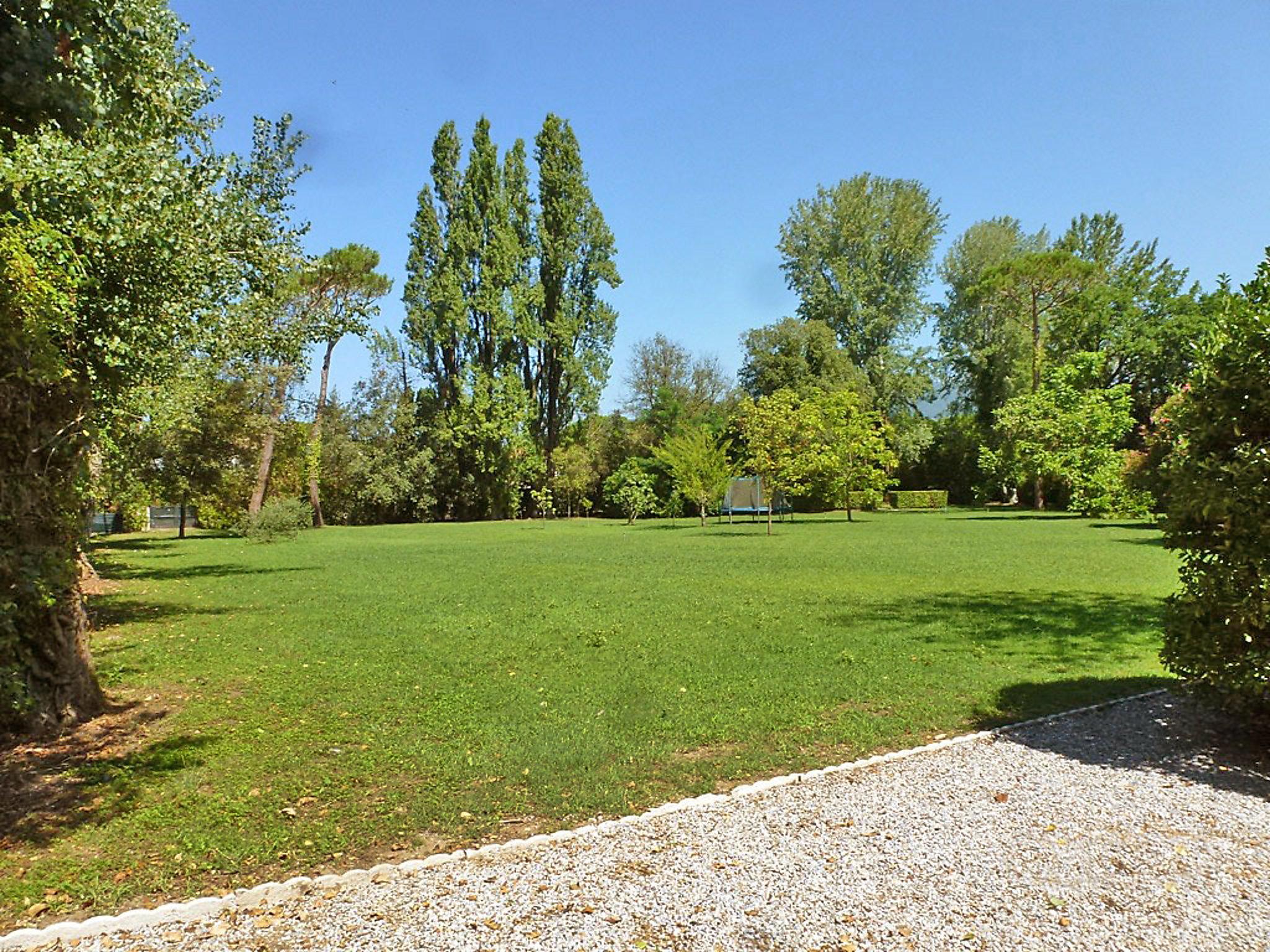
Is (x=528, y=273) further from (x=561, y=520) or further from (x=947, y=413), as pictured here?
(x=947, y=413)

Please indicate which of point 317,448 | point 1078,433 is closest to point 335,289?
point 317,448

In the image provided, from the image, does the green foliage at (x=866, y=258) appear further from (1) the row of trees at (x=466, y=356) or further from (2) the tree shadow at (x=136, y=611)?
(2) the tree shadow at (x=136, y=611)

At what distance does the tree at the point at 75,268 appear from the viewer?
3871 mm

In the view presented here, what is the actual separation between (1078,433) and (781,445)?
14.7 metres

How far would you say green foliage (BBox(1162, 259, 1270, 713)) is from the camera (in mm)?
4059

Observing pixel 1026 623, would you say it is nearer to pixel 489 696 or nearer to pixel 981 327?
pixel 489 696

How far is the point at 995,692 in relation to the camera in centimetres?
584

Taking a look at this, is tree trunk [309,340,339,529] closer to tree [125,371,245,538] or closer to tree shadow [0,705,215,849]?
tree [125,371,245,538]

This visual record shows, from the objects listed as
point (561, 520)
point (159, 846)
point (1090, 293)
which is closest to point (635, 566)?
point (159, 846)

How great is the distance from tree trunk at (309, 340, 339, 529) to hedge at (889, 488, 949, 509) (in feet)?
107

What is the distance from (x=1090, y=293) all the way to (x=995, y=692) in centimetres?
4193

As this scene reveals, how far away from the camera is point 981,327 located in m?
48.5

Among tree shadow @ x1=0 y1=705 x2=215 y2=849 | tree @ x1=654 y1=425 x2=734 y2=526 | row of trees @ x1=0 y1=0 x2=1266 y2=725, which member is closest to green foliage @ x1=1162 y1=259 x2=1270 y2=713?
row of trees @ x1=0 y1=0 x2=1266 y2=725

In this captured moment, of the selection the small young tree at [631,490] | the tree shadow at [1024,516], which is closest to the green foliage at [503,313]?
the small young tree at [631,490]
